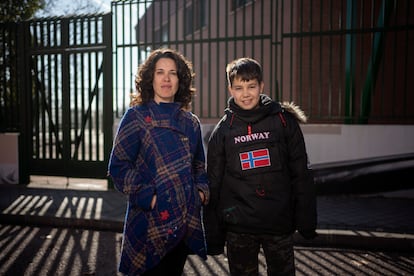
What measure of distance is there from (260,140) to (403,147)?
14.7 feet

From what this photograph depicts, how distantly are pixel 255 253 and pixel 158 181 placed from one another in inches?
31.9

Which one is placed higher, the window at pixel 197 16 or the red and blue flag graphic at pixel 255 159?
the window at pixel 197 16

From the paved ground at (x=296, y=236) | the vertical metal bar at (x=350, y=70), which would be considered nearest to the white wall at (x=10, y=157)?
the paved ground at (x=296, y=236)

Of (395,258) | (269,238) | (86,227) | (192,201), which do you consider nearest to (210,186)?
(192,201)

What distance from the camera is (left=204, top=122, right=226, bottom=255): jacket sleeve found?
239cm

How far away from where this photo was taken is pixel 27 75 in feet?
24.6

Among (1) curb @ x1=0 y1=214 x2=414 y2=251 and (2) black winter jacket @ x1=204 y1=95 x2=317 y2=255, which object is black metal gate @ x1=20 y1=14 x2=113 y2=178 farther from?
(2) black winter jacket @ x1=204 y1=95 x2=317 y2=255

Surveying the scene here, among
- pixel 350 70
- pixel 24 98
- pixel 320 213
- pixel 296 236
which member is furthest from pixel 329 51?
pixel 24 98

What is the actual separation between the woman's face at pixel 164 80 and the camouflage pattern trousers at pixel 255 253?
926mm

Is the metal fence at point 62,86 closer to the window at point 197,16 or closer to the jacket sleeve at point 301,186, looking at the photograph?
the window at point 197,16

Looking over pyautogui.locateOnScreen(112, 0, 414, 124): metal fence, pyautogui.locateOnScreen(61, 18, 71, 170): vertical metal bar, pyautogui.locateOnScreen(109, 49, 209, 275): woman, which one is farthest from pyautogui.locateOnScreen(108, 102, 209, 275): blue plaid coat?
pyautogui.locateOnScreen(61, 18, 71, 170): vertical metal bar

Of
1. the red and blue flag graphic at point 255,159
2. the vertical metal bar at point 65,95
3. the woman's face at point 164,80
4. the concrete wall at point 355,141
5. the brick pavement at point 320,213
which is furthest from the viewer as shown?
the vertical metal bar at point 65,95

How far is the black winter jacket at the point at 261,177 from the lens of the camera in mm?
2268

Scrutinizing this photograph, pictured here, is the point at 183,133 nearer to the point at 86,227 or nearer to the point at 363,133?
the point at 86,227
